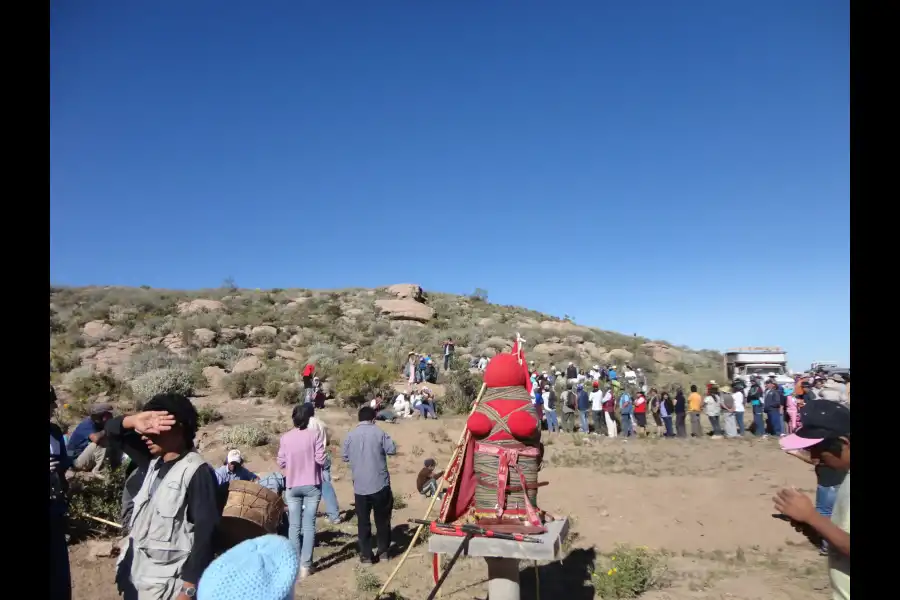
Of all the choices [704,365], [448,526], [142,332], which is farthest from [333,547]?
[704,365]

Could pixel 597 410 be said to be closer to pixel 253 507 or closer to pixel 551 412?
pixel 551 412

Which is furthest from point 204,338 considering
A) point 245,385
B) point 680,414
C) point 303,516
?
→ point 303,516

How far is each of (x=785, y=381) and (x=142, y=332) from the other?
31391 millimetres

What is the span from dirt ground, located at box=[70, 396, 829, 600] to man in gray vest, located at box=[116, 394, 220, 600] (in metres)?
3.54

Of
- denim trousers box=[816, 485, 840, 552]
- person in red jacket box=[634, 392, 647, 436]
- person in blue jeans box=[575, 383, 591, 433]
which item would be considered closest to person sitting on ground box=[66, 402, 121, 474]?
denim trousers box=[816, 485, 840, 552]

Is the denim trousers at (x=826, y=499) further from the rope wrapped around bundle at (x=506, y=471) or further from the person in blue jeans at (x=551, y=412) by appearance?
the person in blue jeans at (x=551, y=412)

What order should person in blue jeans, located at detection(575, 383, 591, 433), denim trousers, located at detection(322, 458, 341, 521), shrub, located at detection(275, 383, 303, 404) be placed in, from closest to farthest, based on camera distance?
denim trousers, located at detection(322, 458, 341, 521)
person in blue jeans, located at detection(575, 383, 591, 433)
shrub, located at detection(275, 383, 303, 404)

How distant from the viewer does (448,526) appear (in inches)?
197

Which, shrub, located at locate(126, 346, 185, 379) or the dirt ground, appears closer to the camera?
the dirt ground

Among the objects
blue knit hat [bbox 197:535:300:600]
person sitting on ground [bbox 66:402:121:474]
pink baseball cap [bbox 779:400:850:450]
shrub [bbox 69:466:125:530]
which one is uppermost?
pink baseball cap [bbox 779:400:850:450]

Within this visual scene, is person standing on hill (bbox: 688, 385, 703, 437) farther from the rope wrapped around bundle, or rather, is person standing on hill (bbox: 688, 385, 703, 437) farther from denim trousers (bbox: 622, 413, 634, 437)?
the rope wrapped around bundle

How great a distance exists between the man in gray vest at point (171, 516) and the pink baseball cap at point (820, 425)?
2803 mm

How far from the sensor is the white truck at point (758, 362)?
24859 millimetres

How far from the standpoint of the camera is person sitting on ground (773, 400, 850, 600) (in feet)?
7.94
